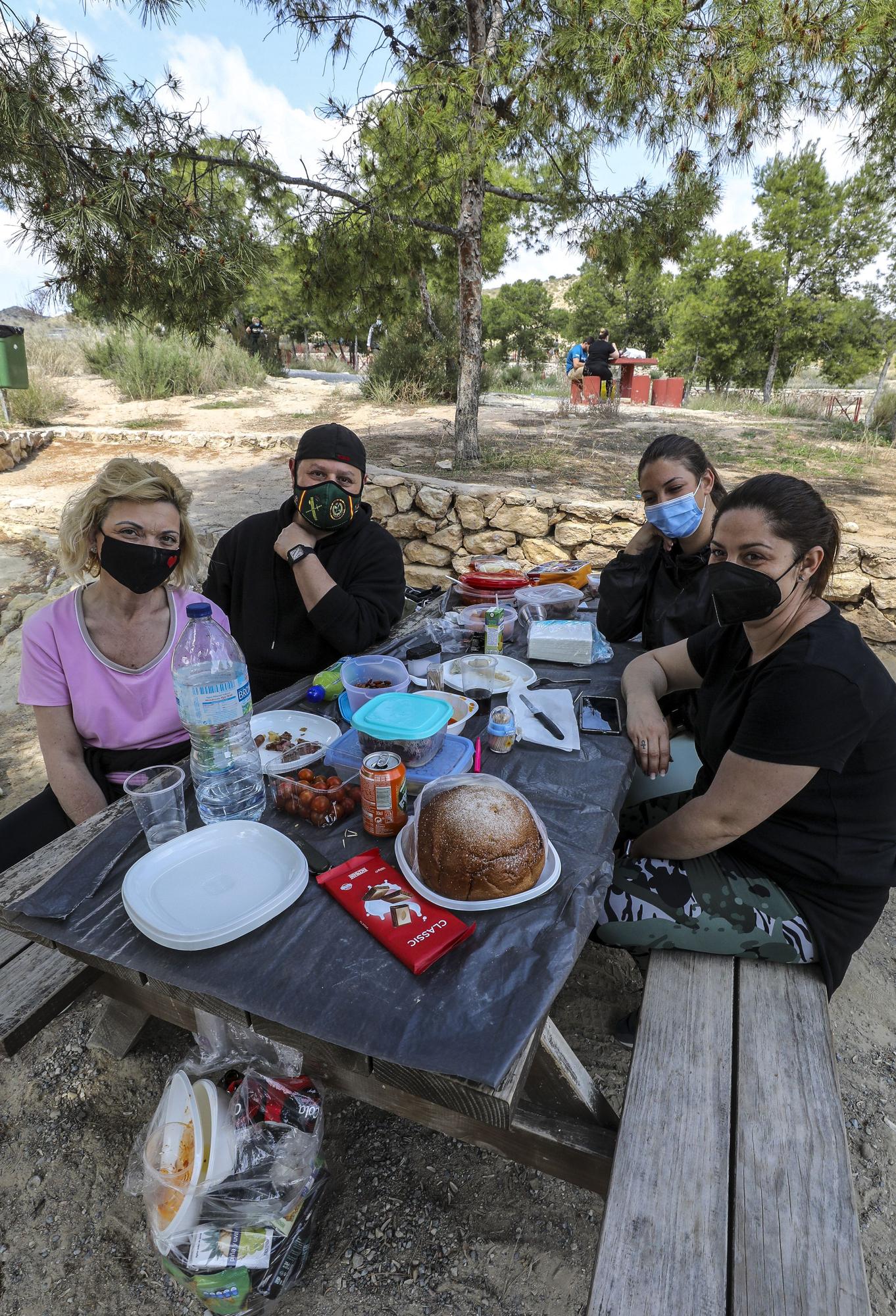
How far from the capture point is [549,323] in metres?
42.1

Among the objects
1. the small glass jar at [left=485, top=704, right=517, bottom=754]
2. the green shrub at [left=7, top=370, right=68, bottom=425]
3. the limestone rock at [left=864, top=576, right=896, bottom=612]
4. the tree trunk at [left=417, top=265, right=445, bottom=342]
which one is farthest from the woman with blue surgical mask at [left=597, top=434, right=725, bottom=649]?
the green shrub at [left=7, top=370, right=68, bottom=425]

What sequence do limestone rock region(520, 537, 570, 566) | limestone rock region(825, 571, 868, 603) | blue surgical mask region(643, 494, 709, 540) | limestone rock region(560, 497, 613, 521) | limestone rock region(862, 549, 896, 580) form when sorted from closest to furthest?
blue surgical mask region(643, 494, 709, 540) < limestone rock region(862, 549, 896, 580) < limestone rock region(825, 571, 868, 603) < limestone rock region(560, 497, 613, 521) < limestone rock region(520, 537, 570, 566)

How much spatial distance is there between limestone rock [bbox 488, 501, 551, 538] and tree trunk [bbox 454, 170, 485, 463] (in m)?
1.62

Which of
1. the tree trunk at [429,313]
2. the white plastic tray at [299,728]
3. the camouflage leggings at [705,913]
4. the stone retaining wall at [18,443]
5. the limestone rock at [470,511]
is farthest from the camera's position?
the tree trunk at [429,313]

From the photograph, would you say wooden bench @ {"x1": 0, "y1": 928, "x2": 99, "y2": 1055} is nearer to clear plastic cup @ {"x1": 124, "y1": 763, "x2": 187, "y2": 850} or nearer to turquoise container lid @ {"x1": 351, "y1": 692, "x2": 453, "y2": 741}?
clear plastic cup @ {"x1": 124, "y1": 763, "x2": 187, "y2": 850}

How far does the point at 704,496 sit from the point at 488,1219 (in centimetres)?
261

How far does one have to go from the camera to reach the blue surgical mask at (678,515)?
2.71 meters

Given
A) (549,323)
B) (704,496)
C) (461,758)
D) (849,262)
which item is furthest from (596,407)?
(549,323)

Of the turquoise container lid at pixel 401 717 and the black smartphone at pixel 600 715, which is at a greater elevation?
the turquoise container lid at pixel 401 717

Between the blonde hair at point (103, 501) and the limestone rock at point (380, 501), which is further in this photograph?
the limestone rock at point (380, 501)

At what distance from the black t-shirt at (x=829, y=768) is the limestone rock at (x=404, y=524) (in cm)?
526

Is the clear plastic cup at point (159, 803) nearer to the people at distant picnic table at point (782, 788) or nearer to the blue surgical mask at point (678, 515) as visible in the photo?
the people at distant picnic table at point (782, 788)

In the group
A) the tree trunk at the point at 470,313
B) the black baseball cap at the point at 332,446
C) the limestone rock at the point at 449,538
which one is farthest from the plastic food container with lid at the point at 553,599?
the tree trunk at the point at 470,313

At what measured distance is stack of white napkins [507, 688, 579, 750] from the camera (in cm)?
193
